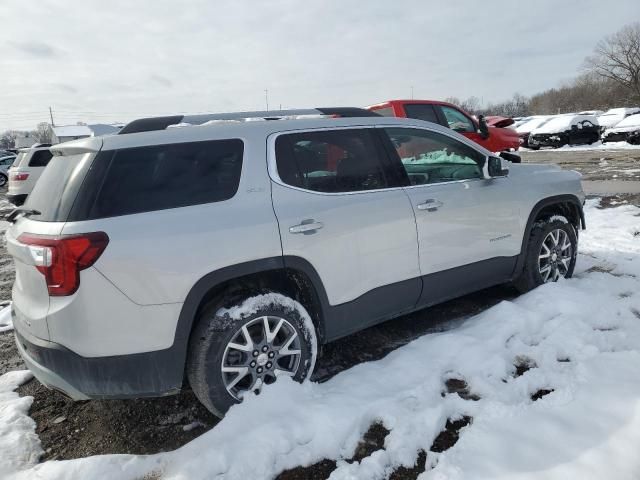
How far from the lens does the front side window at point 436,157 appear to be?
151 inches

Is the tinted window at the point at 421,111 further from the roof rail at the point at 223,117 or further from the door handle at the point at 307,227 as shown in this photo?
the door handle at the point at 307,227

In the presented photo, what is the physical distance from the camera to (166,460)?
262 cm

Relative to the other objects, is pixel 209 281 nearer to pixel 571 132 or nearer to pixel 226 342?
pixel 226 342

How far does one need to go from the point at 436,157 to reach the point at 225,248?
2.23 m

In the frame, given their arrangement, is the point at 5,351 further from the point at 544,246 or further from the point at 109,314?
the point at 544,246

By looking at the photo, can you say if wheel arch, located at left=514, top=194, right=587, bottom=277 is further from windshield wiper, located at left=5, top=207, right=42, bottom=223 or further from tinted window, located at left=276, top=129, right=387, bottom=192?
windshield wiper, located at left=5, top=207, right=42, bottom=223

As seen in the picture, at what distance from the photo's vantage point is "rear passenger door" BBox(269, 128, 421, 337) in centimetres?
307

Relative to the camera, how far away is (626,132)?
22500mm

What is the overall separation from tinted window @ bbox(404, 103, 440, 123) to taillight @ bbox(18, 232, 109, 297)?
7.22 metres

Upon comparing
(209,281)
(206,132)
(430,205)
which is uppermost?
(206,132)

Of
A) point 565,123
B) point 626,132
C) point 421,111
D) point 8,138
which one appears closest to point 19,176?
point 421,111

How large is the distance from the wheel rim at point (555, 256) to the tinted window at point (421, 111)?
4645 mm

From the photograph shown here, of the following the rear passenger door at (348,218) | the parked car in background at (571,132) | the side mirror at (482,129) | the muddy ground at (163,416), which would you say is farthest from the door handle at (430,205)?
the parked car in background at (571,132)

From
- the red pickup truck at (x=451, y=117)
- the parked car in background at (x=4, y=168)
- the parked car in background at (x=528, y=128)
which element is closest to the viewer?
the red pickup truck at (x=451, y=117)
